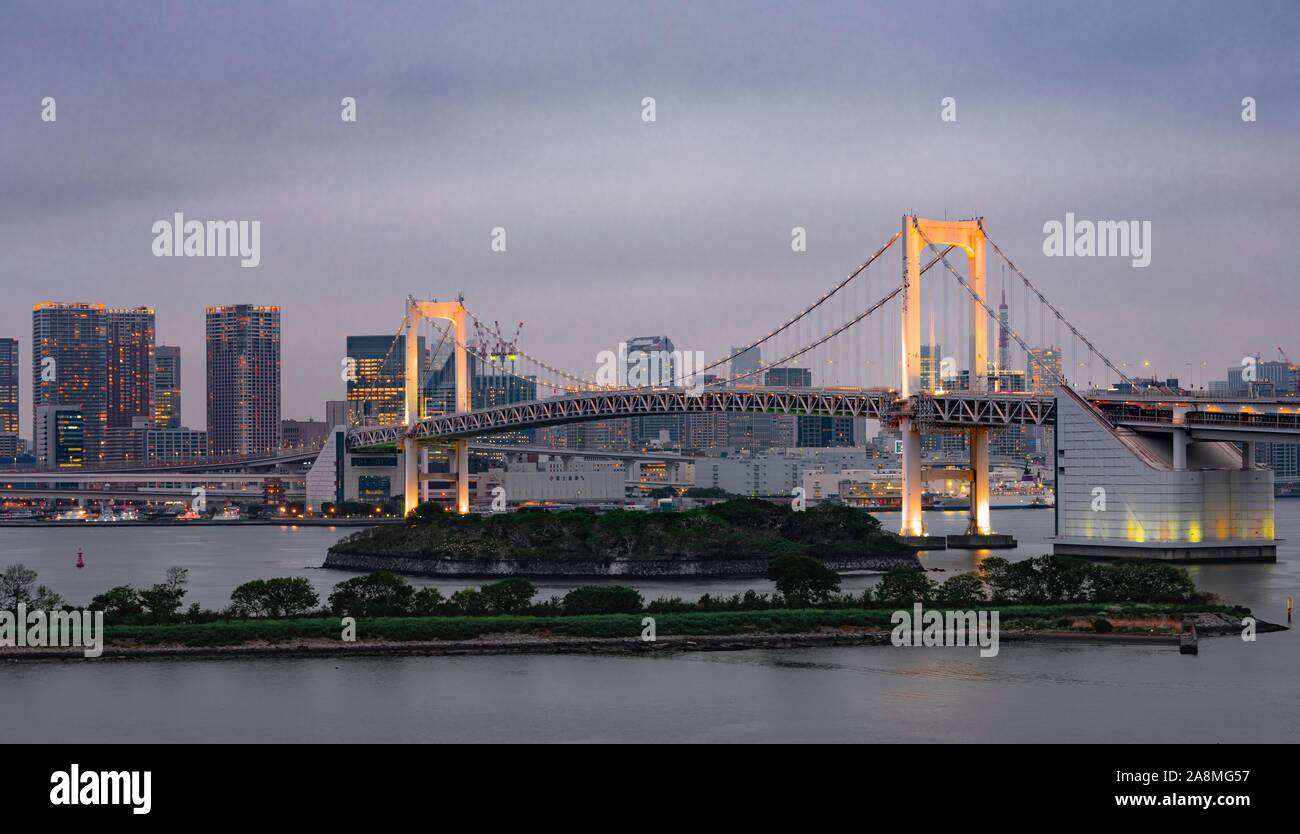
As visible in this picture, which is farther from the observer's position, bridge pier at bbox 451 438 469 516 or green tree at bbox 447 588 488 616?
bridge pier at bbox 451 438 469 516

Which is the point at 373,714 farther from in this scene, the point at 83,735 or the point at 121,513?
the point at 121,513

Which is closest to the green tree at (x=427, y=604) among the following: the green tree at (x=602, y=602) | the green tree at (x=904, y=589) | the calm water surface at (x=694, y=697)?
the green tree at (x=602, y=602)

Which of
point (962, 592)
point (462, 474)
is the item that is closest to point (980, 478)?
point (962, 592)

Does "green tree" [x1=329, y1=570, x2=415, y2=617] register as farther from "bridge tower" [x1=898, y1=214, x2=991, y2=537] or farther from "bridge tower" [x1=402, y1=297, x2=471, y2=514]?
"bridge tower" [x1=402, y1=297, x2=471, y2=514]

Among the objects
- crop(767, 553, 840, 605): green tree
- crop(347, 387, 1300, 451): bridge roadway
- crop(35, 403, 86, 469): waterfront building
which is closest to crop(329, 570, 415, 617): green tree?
crop(767, 553, 840, 605): green tree

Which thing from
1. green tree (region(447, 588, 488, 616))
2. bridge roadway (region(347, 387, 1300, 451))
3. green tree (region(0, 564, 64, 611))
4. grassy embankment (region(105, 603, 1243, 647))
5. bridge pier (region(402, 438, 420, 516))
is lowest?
grassy embankment (region(105, 603, 1243, 647))

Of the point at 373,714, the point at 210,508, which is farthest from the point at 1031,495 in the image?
the point at 373,714
